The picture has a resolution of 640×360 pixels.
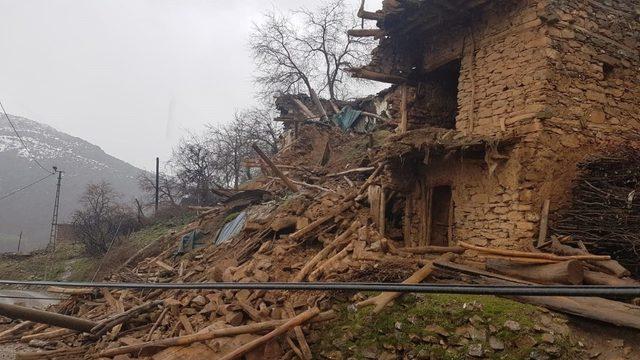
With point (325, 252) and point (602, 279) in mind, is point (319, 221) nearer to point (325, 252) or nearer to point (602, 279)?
point (325, 252)

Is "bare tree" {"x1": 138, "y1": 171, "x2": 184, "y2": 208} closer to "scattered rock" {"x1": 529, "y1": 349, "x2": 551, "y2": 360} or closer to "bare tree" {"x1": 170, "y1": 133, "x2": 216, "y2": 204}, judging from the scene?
"bare tree" {"x1": 170, "y1": 133, "x2": 216, "y2": 204}

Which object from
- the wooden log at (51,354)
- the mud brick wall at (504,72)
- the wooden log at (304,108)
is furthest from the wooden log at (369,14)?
the wooden log at (304,108)

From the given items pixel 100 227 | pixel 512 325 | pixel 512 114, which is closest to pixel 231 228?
pixel 512 114

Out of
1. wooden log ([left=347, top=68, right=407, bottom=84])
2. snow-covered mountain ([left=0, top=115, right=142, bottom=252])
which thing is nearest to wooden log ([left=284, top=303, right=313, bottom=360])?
wooden log ([left=347, top=68, right=407, bottom=84])

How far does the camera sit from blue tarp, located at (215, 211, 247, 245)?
45.5 ft

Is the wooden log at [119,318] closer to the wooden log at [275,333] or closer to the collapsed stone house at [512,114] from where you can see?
the wooden log at [275,333]

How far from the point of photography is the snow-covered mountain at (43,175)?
2557 inches

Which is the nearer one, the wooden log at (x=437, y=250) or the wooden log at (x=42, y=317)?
the wooden log at (x=42, y=317)

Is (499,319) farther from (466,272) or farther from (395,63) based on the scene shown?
(395,63)

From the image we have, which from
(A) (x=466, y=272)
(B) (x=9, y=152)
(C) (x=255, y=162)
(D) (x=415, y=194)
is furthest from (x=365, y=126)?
(B) (x=9, y=152)

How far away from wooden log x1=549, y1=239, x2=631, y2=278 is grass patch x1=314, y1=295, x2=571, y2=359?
4.68ft

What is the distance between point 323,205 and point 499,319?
619cm

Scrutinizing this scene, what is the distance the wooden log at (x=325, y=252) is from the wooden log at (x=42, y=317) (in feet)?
13.2

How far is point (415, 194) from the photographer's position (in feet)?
33.5
